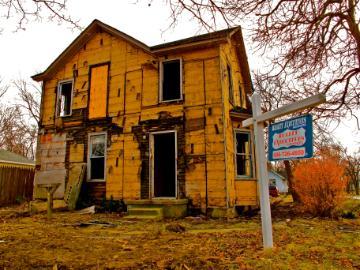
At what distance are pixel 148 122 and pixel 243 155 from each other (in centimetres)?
418

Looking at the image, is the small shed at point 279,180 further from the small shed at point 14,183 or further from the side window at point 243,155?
the small shed at point 14,183

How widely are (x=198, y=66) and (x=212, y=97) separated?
4.80ft

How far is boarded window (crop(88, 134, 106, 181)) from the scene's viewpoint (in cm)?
1255

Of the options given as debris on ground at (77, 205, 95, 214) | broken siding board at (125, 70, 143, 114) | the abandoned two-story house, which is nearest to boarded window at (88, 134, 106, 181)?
the abandoned two-story house

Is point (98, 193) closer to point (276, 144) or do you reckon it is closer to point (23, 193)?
point (23, 193)

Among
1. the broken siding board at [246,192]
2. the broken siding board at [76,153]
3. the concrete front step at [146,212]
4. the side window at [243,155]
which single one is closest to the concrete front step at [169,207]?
the concrete front step at [146,212]

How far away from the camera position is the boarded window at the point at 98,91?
42.0 ft

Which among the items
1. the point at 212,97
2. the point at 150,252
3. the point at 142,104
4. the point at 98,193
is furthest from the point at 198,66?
the point at 150,252

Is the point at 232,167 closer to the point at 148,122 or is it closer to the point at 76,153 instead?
the point at 148,122

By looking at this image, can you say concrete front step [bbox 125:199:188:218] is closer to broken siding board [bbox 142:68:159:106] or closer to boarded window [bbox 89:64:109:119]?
broken siding board [bbox 142:68:159:106]

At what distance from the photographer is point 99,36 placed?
13680 mm

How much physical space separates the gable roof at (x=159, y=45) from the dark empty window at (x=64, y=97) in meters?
0.92

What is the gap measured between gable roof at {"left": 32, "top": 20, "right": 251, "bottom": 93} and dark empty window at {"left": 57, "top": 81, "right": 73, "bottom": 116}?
0.92m

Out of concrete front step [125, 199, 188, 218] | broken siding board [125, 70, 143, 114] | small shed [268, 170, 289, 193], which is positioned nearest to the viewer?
concrete front step [125, 199, 188, 218]
